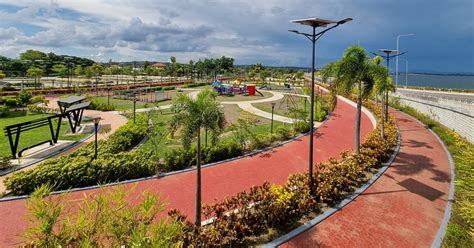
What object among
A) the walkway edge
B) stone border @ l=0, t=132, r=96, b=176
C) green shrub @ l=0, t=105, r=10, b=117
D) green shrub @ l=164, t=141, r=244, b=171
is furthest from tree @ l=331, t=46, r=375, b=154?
green shrub @ l=0, t=105, r=10, b=117

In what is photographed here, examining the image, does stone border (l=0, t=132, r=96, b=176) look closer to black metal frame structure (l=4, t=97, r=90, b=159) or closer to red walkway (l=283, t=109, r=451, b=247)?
black metal frame structure (l=4, t=97, r=90, b=159)

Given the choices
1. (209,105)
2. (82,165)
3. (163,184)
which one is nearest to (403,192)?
(209,105)

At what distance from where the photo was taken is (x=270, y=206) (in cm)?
854


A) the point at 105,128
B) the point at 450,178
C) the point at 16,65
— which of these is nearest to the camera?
the point at 450,178

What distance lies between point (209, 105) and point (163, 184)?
205 inches

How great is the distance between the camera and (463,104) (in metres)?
20.1

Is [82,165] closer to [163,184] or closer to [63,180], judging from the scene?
[63,180]

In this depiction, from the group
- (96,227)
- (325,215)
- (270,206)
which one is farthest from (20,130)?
(325,215)

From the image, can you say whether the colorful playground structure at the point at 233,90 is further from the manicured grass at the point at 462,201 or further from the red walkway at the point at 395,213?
the red walkway at the point at 395,213

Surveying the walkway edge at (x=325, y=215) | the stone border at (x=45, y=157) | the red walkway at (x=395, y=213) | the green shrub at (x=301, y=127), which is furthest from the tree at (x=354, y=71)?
the stone border at (x=45, y=157)

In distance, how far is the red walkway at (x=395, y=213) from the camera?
25.6ft

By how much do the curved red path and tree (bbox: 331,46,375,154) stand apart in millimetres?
3620

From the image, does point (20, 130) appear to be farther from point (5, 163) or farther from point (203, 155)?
point (203, 155)

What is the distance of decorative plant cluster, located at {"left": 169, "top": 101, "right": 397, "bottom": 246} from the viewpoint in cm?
745
